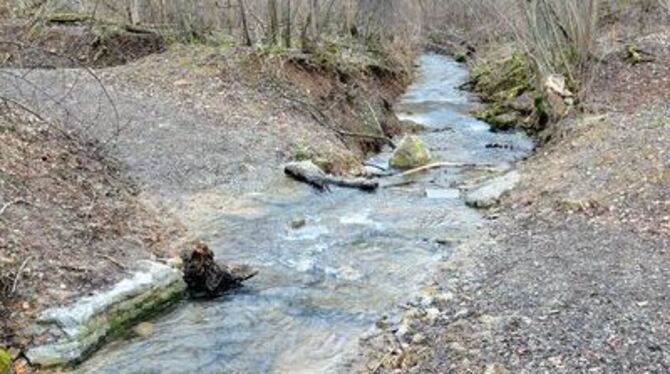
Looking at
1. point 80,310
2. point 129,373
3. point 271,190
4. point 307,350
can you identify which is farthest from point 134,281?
point 271,190

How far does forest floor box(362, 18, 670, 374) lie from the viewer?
18.9ft

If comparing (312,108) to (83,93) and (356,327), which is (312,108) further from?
(356,327)

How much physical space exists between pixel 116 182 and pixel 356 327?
5.43 meters

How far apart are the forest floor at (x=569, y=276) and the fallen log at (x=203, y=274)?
7.30ft

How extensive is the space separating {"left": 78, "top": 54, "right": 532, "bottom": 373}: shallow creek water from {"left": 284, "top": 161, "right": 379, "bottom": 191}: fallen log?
0.70ft

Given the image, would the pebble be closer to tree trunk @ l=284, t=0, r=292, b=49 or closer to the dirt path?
the dirt path

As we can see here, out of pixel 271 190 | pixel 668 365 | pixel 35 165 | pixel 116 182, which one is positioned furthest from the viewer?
pixel 271 190

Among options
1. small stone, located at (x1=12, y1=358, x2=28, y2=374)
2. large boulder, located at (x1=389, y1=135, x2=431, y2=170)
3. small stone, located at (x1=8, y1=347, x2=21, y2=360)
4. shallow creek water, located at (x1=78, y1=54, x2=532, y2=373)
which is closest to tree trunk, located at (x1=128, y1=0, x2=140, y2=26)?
large boulder, located at (x1=389, y1=135, x2=431, y2=170)

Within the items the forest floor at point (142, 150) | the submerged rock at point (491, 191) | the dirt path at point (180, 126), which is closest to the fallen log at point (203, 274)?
the forest floor at point (142, 150)

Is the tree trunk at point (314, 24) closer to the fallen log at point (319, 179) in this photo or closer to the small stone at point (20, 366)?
the fallen log at point (319, 179)

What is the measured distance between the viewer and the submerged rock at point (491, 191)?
1159 cm

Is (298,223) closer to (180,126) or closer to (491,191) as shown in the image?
(491,191)

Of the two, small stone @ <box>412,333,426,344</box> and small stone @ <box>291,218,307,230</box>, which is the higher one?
small stone @ <box>291,218,307,230</box>

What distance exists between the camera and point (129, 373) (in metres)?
6.38
